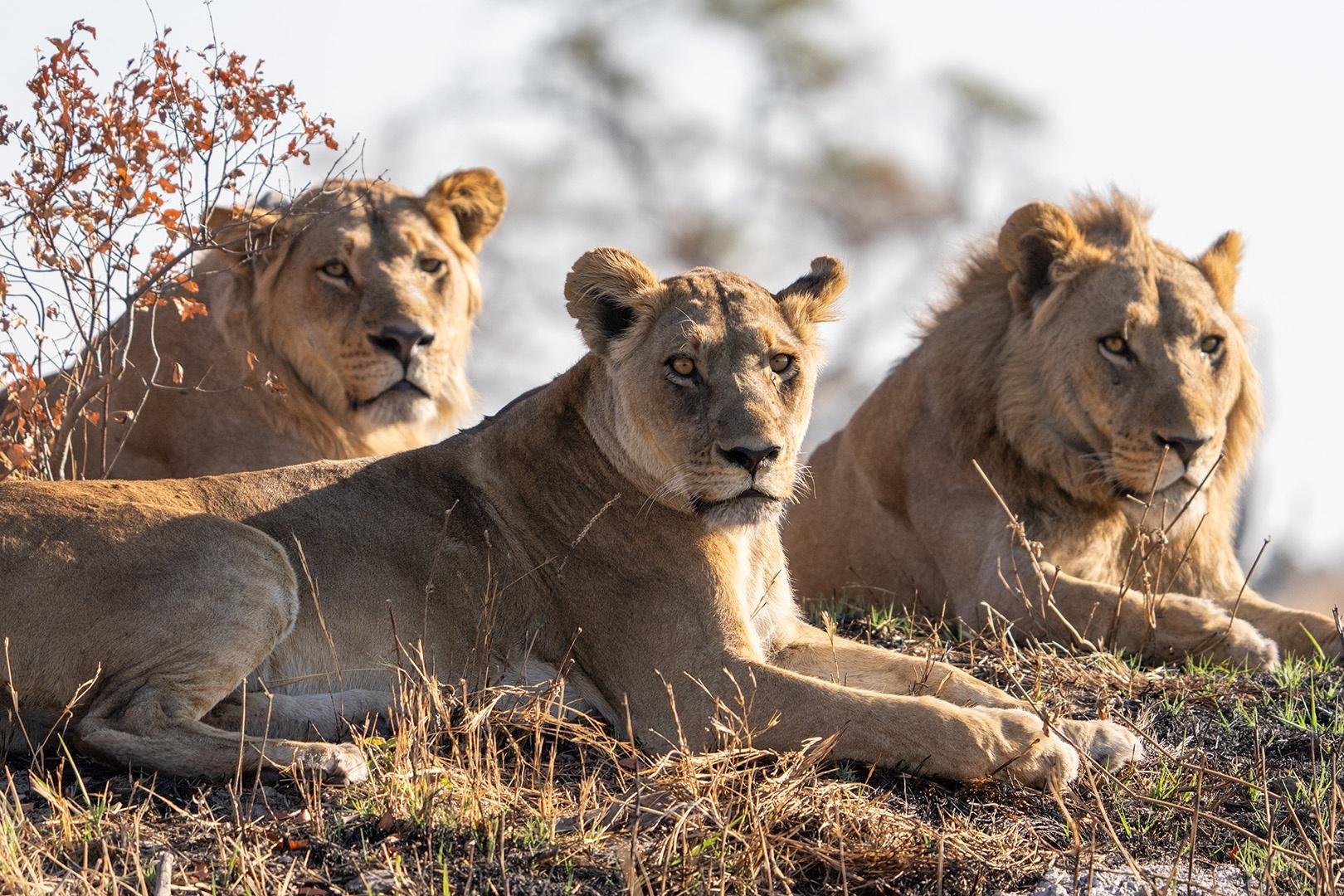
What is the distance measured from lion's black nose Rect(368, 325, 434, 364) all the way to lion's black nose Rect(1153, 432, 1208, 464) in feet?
9.22

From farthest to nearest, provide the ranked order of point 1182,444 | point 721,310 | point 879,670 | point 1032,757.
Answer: point 1182,444 < point 879,670 < point 721,310 < point 1032,757

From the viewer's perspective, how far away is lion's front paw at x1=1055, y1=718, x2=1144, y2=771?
14.8 feet

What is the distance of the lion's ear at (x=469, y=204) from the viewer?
734 centimetres

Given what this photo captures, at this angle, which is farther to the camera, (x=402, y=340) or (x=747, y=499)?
(x=402, y=340)

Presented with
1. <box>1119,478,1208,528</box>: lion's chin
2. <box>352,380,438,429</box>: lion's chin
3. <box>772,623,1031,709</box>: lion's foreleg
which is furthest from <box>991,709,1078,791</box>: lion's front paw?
<box>352,380,438,429</box>: lion's chin

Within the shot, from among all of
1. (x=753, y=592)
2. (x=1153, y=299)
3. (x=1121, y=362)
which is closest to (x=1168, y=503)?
(x=1121, y=362)

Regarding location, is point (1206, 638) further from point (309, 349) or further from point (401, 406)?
point (309, 349)

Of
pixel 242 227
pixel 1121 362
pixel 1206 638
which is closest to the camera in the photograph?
pixel 1206 638

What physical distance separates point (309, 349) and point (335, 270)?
35cm

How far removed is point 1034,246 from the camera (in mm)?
6695

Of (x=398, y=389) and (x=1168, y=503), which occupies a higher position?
(x=398, y=389)

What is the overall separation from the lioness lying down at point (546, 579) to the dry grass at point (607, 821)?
0.11 meters

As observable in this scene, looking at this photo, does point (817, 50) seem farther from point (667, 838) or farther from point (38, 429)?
point (667, 838)

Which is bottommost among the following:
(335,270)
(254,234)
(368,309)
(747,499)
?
(747,499)
